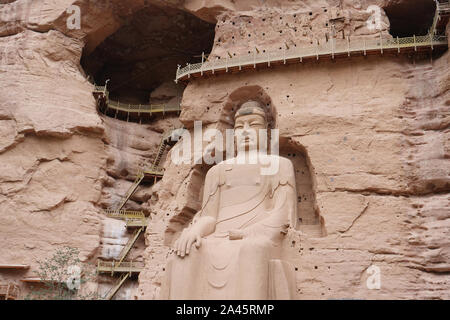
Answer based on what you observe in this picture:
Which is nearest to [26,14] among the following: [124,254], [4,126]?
[4,126]

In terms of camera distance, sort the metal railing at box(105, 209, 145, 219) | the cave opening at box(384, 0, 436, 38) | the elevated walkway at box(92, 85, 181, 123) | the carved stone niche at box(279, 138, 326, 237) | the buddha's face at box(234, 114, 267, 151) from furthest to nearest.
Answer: the elevated walkway at box(92, 85, 181, 123)
the metal railing at box(105, 209, 145, 219)
the cave opening at box(384, 0, 436, 38)
the buddha's face at box(234, 114, 267, 151)
the carved stone niche at box(279, 138, 326, 237)

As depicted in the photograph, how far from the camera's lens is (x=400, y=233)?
335 inches

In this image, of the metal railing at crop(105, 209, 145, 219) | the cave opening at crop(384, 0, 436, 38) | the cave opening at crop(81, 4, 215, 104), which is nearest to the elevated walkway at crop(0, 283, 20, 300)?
the metal railing at crop(105, 209, 145, 219)

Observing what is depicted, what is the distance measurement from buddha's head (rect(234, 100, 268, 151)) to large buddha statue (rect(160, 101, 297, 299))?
2 centimetres

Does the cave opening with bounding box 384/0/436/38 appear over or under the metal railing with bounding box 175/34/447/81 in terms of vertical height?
over

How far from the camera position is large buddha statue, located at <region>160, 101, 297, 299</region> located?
7.25 meters

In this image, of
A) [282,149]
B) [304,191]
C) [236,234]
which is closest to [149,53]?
[282,149]

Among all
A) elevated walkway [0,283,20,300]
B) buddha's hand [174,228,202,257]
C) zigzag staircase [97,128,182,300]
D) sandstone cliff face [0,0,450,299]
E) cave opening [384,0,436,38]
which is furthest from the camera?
zigzag staircase [97,128,182,300]

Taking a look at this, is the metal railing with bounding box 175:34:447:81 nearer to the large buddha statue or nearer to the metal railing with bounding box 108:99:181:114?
the large buddha statue

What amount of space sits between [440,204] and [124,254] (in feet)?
25.6

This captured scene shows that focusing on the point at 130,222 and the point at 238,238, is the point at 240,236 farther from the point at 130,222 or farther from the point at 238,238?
the point at 130,222

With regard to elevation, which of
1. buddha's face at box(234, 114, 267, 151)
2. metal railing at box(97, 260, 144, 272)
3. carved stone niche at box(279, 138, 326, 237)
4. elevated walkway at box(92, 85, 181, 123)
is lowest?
metal railing at box(97, 260, 144, 272)

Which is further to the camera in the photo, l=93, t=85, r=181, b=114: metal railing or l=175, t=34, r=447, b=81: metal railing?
l=93, t=85, r=181, b=114: metal railing
